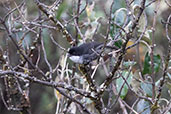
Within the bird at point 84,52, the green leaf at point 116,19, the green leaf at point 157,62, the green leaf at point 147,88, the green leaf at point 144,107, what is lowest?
the green leaf at point 144,107

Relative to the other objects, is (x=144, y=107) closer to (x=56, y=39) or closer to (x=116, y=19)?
(x=116, y=19)

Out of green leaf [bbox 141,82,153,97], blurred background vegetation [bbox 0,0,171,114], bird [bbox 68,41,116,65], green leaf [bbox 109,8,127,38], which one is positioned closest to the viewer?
green leaf [bbox 141,82,153,97]

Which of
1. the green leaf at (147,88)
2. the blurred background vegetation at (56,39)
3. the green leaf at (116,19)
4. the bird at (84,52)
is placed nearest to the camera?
the green leaf at (147,88)

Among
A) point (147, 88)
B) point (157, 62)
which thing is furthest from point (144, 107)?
point (157, 62)

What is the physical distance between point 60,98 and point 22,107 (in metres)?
0.38

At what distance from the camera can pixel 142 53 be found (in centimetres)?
506

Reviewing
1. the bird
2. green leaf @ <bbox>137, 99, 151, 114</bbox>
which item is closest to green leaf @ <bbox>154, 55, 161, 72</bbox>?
green leaf @ <bbox>137, 99, 151, 114</bbox>

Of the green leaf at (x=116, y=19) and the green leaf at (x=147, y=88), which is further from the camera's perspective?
the green leaf at (x=116, y=19)

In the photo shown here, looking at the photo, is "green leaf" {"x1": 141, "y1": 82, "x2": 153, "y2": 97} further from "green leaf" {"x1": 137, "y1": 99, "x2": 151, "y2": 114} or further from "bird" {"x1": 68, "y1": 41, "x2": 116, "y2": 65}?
"bird" {"x1": 68, "y1": 41, "x2": 116, "y2": 65}

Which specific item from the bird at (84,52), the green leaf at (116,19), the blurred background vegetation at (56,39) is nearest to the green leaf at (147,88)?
the green leaf at (116,19)

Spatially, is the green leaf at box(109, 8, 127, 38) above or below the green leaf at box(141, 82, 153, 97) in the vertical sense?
above

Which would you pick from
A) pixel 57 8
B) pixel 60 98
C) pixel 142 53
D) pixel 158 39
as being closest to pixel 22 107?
pixel 60 98

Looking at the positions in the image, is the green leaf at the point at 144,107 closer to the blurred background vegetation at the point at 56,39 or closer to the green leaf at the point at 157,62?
the green leaf at the point at 157,62

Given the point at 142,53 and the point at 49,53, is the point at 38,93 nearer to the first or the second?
the point at 49,53
